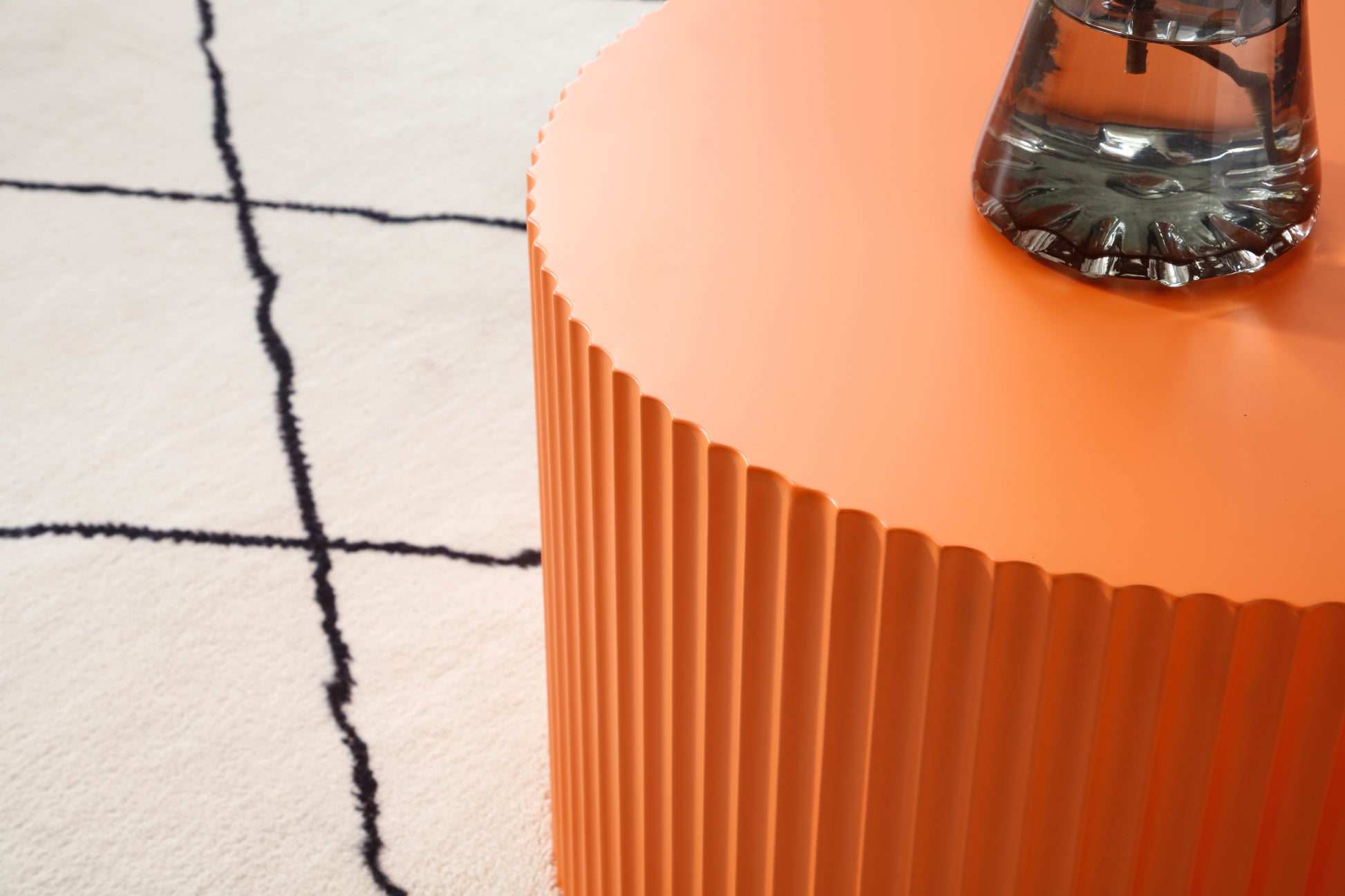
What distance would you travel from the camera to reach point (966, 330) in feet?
2.06

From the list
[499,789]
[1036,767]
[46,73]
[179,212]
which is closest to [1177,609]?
[1036,767]

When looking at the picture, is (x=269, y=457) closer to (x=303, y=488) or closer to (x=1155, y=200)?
(x=303, y=488)

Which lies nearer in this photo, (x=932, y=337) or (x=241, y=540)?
(x=932, y=337)

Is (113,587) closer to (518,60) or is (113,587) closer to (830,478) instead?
(830,478)

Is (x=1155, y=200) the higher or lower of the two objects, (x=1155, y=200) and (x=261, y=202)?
the higher

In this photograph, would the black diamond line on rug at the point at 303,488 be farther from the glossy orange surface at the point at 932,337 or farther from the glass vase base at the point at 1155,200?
the glass vase base at the point at 1155,200

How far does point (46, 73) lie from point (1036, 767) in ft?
5.87

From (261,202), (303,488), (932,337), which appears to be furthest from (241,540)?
(932,337)

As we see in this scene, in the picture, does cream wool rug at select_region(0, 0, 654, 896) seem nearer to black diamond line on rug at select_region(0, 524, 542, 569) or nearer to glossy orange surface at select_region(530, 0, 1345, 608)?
black diamond line on rug at select_region(0, 524, 542, 569)

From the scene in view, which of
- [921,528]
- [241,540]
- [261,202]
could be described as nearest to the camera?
[921,528]

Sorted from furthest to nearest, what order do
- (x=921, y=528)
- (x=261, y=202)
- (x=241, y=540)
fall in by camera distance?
(x=261, y=202), (x=241, y=540), (x=921, y=528)

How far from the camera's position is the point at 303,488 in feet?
4.25

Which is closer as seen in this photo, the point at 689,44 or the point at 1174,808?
the point at 1174,808

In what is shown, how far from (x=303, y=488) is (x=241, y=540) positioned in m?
0.08
